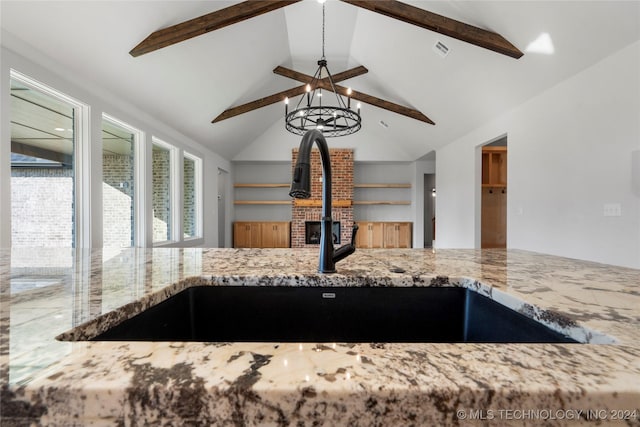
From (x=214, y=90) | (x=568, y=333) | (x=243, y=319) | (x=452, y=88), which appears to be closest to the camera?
(x=568, y=333)

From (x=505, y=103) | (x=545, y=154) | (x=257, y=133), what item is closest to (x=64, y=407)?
(x=545, y=154)

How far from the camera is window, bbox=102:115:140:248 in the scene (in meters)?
3.76

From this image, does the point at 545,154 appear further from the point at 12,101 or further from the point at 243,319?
the point at 12,101

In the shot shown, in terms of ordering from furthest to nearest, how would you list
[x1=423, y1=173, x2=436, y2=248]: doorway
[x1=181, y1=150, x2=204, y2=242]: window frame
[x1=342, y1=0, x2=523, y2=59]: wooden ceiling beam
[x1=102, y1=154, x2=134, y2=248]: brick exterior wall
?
1. [x1=423, y1=173, x2=436, y2=248]: doorway
2. [x1=181, y1=150, x2=204, y2=242]: window frame
3. [x1=102, y1=154, x2=134, y2=248]: brick exterior wall
4. [x1=342, y1=0, x2=523, y2=59]: wooden ceiling beam

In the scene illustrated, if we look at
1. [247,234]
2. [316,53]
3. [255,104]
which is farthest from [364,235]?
[316,53]

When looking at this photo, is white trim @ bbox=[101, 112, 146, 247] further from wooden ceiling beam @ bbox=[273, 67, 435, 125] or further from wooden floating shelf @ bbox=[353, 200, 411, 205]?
wooden floating shelf @ bbox=[353, 200, 411, 205]

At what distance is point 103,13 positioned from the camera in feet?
8.98

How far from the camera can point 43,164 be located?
294 centimetres

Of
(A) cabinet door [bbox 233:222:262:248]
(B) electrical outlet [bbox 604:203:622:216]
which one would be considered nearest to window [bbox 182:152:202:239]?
(A) cabinet door [bbox 233:222:262:248]

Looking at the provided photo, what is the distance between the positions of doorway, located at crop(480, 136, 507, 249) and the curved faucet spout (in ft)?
18.2

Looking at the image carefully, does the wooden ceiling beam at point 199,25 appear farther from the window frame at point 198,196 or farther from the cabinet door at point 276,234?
the cabinet door at point 276,234

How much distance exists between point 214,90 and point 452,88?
11.5 ft

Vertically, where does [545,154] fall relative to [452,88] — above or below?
below

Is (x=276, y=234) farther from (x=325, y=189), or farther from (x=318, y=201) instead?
(x=325, y=189)
